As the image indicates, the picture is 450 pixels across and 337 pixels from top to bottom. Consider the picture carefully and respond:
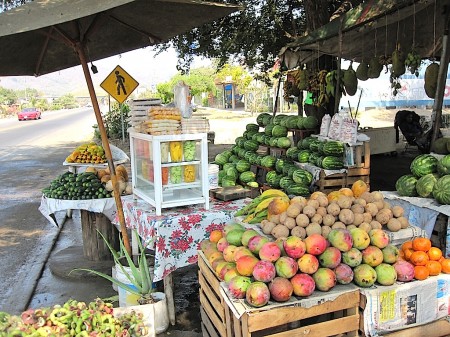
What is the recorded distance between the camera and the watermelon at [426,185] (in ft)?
14.7

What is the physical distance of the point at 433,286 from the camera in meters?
2.94

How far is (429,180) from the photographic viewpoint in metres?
4.52

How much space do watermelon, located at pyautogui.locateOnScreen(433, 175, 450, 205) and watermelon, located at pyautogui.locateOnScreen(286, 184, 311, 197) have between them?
1.56 m

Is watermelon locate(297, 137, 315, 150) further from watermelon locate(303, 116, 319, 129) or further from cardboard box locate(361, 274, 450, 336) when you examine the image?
cardboard box locate(361, 274, 450, 336)

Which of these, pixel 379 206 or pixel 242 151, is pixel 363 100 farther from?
pixel 379 206

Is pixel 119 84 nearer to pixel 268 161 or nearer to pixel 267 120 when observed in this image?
pixel 267 120

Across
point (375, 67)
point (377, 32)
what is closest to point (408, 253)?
point (375, 67)

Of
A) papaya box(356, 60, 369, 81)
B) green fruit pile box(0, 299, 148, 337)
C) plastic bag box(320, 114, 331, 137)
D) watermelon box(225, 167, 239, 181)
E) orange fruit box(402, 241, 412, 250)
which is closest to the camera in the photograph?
green fruit pile box(0, 299, 148, 337)

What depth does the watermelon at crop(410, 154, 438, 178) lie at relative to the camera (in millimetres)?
4742

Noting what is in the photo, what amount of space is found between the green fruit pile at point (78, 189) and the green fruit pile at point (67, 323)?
10.3 ft

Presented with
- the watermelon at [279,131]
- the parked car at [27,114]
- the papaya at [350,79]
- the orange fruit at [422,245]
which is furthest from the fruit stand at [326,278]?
the parked car at [27,114]

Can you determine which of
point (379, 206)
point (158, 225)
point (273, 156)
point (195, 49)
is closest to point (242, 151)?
point (273, 156)

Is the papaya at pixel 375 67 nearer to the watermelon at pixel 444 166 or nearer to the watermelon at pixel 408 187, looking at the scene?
the watermelon at pixel 408 187

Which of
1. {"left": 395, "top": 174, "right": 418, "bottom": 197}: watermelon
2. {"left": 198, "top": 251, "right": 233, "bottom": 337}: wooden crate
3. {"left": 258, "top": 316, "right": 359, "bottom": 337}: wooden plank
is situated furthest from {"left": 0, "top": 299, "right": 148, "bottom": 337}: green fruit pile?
{"left": 395, "top": 174, "right": 418, "bottom": 197}: watermelon
